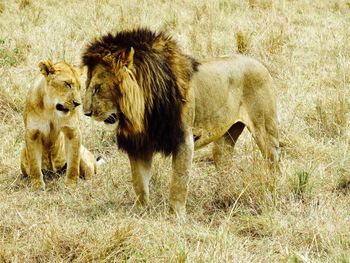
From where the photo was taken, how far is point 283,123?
5902 millimetres

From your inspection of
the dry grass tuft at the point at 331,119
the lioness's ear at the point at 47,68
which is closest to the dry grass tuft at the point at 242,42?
the dry grass tuft at the point at 331,119

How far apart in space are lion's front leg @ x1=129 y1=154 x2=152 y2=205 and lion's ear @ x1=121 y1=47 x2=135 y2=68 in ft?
2.28

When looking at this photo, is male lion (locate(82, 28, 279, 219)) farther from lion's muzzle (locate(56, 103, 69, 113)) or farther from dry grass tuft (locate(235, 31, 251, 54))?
dry grass tuft (locate(235, 31, 251, 54))

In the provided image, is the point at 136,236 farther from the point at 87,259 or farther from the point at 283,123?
the point at 283,123

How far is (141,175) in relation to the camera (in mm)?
4266

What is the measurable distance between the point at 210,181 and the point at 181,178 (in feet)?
1.86

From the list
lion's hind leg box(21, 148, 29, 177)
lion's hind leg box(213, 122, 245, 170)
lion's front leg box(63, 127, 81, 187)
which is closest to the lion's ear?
lion's front leg box(63, 127, 81, 187)

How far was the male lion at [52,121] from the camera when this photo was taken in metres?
4.66

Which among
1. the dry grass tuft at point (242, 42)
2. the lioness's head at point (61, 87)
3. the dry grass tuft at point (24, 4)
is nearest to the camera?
the lioness's head at point (61, 87)

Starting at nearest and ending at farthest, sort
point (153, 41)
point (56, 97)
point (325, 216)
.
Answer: point (325, 216)
point (153, 41)
point (56, 97)

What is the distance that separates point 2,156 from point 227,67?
209 cm

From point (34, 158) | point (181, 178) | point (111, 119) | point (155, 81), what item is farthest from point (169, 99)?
point (34, 158)

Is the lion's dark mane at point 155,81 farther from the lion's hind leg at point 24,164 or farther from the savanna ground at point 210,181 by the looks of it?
the lion's hind leg at point 24,164

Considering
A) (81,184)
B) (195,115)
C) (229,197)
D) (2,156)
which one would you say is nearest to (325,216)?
(229,197)
